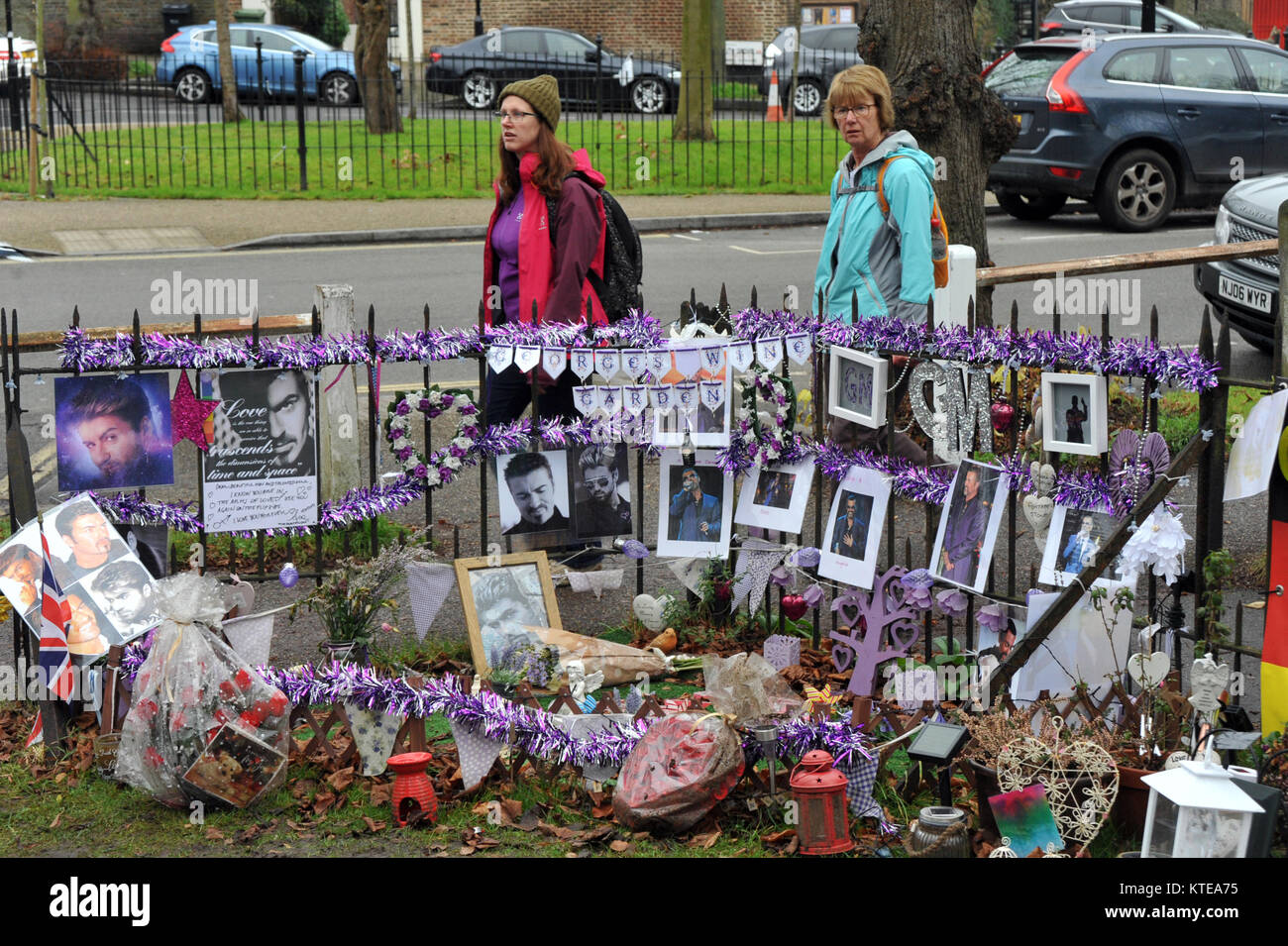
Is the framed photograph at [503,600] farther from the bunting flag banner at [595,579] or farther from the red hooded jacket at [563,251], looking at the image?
the red hooded jacket at [563,251]

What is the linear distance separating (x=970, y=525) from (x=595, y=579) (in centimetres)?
155

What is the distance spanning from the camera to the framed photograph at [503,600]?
521cm

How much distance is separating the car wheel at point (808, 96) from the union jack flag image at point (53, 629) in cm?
2233

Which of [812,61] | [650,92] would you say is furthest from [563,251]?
[812,61]

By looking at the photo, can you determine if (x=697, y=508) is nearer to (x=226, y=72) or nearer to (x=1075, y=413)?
(x=1075, y=413)

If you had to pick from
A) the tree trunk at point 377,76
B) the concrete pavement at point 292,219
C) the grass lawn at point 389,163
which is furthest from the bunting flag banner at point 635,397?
the tree trunk at point 377,76

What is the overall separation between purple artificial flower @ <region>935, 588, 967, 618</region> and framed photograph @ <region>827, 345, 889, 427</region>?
64 centimetres

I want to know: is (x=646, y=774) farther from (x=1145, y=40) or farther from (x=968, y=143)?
(x=1145, y=40)

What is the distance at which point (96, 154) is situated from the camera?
18.5 m

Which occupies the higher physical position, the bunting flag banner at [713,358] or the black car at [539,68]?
the black car at [539,68]

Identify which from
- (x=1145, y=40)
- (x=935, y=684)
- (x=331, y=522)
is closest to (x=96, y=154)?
(x=1145, y=40)

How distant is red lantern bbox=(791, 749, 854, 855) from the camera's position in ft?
13.2

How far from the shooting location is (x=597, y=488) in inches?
220

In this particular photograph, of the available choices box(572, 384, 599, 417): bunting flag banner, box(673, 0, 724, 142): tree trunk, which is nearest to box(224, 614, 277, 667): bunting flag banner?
box(572, 384, 599, 417): bunting flag banner
